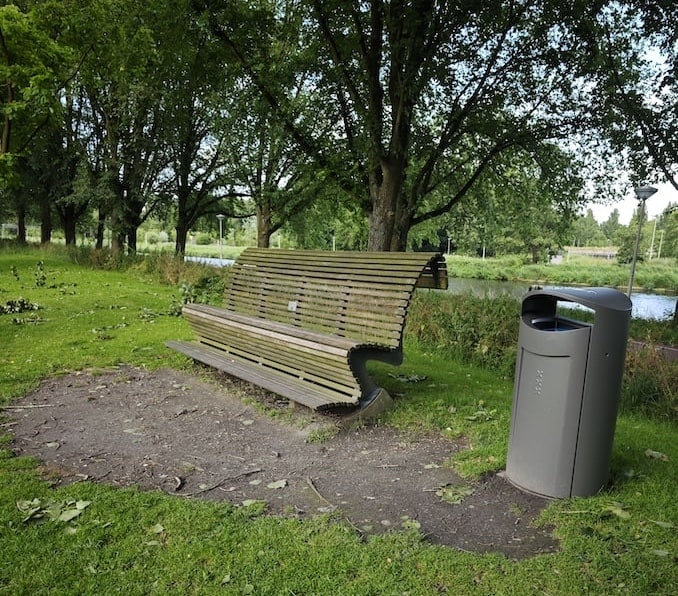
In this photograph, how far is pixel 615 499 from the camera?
301 cm

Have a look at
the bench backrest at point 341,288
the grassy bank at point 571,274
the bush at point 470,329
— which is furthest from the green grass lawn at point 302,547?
the grassy bank at point 571,274

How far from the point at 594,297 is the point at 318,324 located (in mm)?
2678

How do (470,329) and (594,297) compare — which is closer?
(594,297)

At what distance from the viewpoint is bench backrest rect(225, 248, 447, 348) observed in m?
4.31

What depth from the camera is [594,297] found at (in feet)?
9.68

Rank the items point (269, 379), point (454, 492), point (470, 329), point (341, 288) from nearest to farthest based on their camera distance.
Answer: point (454, 492) → point (269, 379) → point (341, 288) → point (470, 329)

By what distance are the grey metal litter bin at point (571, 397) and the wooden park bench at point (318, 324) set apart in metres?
1.30

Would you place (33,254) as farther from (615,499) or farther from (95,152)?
(615,499)

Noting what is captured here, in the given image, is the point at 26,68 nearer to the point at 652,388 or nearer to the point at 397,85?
the point at 397,85

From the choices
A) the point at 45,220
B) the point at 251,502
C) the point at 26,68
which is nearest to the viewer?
the point at 251,502

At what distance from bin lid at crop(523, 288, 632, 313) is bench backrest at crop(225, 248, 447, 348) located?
1265 mm

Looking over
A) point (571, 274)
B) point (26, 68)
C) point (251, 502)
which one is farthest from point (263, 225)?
point (571, 274)

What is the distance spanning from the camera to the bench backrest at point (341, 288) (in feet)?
14.1

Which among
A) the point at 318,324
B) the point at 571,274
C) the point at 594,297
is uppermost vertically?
the point at 594,297
